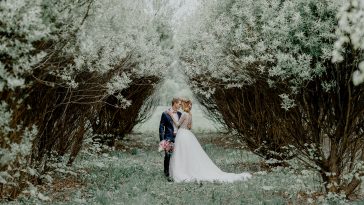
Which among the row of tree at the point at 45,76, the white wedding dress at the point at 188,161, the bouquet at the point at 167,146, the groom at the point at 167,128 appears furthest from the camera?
the groom at the point at 167,128

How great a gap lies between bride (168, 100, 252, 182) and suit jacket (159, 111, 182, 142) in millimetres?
108

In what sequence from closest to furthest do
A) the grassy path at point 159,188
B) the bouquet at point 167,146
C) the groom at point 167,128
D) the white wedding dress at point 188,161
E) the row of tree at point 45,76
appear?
1. the row of tree at point 45,76
2. the grassy path at point 159,188
3. the white wedding dress at point 188,161
4. the bouquet at point 167,146
5. the groom at point 167,128

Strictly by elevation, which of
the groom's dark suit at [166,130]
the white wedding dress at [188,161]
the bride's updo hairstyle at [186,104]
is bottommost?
the white wedding dress at [188,161]

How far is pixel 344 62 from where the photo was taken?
733cm

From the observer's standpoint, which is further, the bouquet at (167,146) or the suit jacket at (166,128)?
the suit jacket at (166,128)

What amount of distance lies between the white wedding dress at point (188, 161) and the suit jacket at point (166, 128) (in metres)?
0.16

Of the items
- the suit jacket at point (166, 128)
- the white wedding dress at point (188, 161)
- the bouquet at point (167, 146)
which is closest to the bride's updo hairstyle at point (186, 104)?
the white wedding dress at point (188, 161)

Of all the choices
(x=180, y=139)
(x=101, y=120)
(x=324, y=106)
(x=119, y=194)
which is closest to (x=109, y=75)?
(x=180, y=139)

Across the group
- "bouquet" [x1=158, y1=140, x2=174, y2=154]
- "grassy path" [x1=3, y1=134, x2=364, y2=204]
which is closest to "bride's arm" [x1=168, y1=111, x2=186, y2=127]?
"bouquet" [x1=158, y1=140, x2=174, y2=154]

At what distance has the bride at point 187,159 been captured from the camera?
34.9 ft

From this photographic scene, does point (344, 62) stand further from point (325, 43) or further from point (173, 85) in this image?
point (173, 85)

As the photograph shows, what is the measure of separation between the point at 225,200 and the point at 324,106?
2105mm

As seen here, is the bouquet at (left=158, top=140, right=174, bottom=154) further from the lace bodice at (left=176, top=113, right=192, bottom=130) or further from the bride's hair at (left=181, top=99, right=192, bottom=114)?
the bride's hair at (left=181, top=99, right=192, bottom=114)

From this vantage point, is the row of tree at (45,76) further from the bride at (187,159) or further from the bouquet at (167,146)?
the bride at (187,159)
